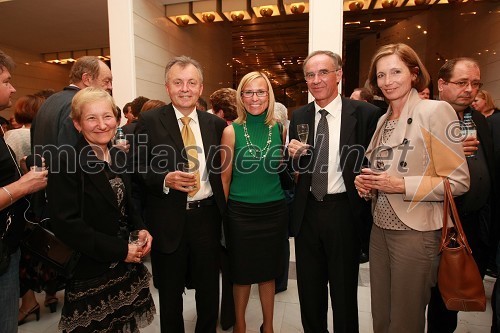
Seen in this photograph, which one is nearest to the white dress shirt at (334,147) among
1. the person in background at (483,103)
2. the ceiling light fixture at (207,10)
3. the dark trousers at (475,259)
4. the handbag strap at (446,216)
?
the handbag strap at (446,216)

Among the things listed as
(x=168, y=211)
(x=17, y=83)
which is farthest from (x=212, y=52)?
(x=168, y=211)

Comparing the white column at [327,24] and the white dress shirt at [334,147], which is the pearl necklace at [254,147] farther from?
the white column at [327,24]

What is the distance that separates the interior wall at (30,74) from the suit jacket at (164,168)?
9366 mm

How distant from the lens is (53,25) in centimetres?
756

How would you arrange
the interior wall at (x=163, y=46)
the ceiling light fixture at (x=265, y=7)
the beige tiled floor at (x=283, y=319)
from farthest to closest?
the ceiling light fixture at (x=265, y=7) < the interior wall at (x=163, y=46) < the beige tiled floor at (x=283, y=319)

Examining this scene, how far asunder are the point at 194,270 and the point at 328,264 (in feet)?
2.90

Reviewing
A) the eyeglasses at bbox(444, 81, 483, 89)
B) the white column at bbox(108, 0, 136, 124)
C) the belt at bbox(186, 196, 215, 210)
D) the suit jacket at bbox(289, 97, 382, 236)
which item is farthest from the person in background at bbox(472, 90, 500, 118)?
the white column at bbox(108, 0, 136, 124)

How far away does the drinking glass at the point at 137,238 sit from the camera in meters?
1.75

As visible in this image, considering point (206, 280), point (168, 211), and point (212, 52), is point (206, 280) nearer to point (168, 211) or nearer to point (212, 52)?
point (168, 211)

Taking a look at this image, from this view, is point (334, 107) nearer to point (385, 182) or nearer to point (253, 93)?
point (253, 93)

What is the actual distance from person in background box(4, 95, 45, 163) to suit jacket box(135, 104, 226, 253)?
4.93 ft

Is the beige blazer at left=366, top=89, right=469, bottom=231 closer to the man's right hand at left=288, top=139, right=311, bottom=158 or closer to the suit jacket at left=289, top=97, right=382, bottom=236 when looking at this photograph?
the suit jacket at left=289, top=97, right=382, bottom=236

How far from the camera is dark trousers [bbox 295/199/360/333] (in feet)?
6.84

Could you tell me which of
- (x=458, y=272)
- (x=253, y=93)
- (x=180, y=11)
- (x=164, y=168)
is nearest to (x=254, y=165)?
(x=253, y=93)
